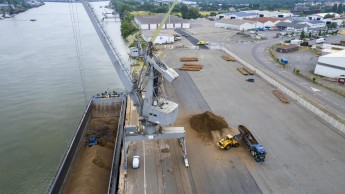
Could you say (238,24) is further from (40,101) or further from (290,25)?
(40,101)

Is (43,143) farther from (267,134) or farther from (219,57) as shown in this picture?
(219,57)

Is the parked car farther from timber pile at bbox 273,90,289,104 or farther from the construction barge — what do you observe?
timber pile at bbox 273,90,289,104

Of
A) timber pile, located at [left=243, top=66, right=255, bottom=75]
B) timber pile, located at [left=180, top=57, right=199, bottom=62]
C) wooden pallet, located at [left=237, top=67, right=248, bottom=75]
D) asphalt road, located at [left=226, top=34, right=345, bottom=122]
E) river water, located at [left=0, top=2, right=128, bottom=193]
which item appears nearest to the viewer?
river water, located at [left=0, top=2, right=128, bottom=193]

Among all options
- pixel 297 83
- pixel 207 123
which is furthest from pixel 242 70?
pixel 207 123

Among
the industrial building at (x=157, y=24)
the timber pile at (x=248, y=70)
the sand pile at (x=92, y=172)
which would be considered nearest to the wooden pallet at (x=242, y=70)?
the timber pile at (x=248, y=70)

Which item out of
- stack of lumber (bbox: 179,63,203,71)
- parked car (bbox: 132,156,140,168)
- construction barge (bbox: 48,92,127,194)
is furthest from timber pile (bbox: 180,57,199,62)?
parked car (bbox: 132,156,140,168)
